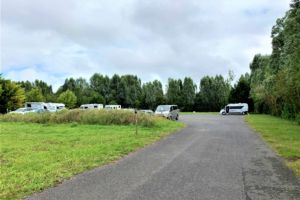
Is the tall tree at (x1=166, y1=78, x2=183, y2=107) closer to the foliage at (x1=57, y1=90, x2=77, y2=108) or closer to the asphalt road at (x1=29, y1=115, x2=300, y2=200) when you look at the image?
the foliage at (x1=57, y1=90, x2=77, y2=108)

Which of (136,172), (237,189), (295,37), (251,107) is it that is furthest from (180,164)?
(251,107)

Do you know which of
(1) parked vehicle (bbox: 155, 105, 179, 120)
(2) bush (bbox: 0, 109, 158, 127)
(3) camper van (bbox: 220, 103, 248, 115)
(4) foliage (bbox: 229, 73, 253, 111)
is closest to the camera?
(2) bush (bbox: 0, 109, 158, 127)

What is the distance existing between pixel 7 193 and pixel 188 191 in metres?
3.58

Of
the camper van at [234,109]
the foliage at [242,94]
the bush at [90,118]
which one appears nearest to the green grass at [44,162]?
the bush at [90,118]

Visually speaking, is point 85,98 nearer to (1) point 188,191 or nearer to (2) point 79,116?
(2) point 79,116

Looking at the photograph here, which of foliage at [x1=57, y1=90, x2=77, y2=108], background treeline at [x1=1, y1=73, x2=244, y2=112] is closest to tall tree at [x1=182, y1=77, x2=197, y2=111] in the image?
background treeline at [x1=1, y1=73, x2=244, y2=112]

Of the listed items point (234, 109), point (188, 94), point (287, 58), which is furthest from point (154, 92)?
point (287, 58)

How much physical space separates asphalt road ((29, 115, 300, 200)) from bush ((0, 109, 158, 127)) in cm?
1718

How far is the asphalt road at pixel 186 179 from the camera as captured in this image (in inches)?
320

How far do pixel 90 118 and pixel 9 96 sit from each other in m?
29.6

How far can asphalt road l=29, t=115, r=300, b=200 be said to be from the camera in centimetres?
813

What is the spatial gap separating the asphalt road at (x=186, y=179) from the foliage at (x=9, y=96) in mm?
48055

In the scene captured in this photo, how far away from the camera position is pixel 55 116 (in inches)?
1406

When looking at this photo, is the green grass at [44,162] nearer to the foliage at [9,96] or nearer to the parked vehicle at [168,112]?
the parked vehicle at [168,112]
